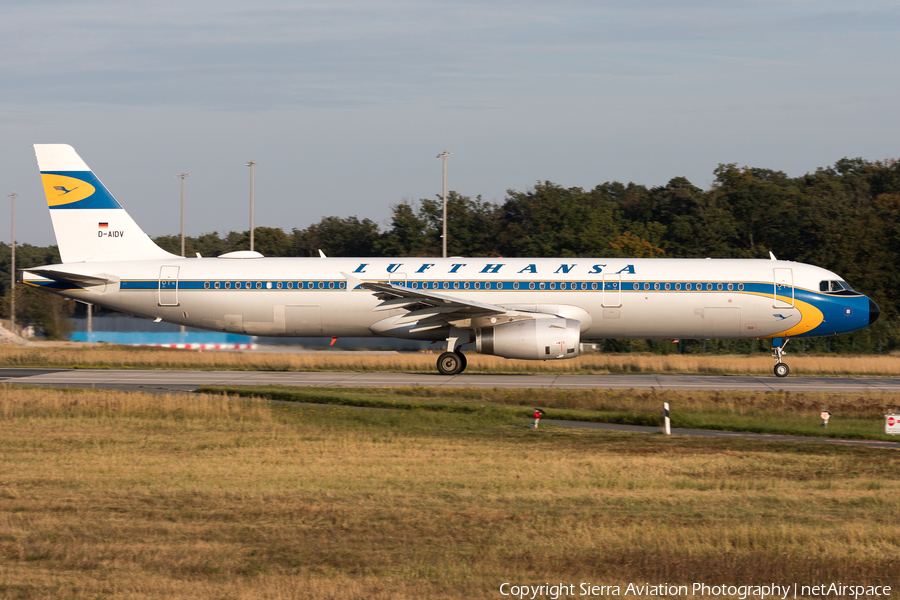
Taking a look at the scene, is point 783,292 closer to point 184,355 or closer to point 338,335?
point 338,335

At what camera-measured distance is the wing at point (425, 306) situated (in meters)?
26.7

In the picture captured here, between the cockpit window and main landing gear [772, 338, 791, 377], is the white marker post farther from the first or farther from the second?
the cockpit window

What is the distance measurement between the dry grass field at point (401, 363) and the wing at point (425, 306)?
160 inches

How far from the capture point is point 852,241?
5491cm

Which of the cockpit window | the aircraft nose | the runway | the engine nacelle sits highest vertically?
the cockpit window

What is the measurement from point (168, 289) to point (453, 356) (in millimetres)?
9686

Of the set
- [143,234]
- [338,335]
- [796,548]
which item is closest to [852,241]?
[338,335]

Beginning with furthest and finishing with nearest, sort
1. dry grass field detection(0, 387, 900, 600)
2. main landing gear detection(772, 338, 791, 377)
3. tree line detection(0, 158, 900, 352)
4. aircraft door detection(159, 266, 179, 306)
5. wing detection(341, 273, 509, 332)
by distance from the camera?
1. tree line detection(0, 158, 900, 352)
2. main landing gear detection(772, 338, 791, 377)
3. aircraft door detection(159, 266, 179, 306)
4. wing detection(341, 273, 509, 332)
5. dry grass field detection(0, 387, 900, 600)

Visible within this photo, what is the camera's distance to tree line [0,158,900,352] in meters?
53.8

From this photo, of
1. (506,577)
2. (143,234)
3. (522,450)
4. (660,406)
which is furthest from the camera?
(143,234)

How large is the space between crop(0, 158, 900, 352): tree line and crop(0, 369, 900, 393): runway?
1583 cm

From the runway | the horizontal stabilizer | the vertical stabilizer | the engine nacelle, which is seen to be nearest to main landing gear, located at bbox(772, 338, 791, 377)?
the runway

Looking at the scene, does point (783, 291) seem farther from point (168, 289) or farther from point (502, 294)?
point (168, 289)

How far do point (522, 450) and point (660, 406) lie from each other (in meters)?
7.26
